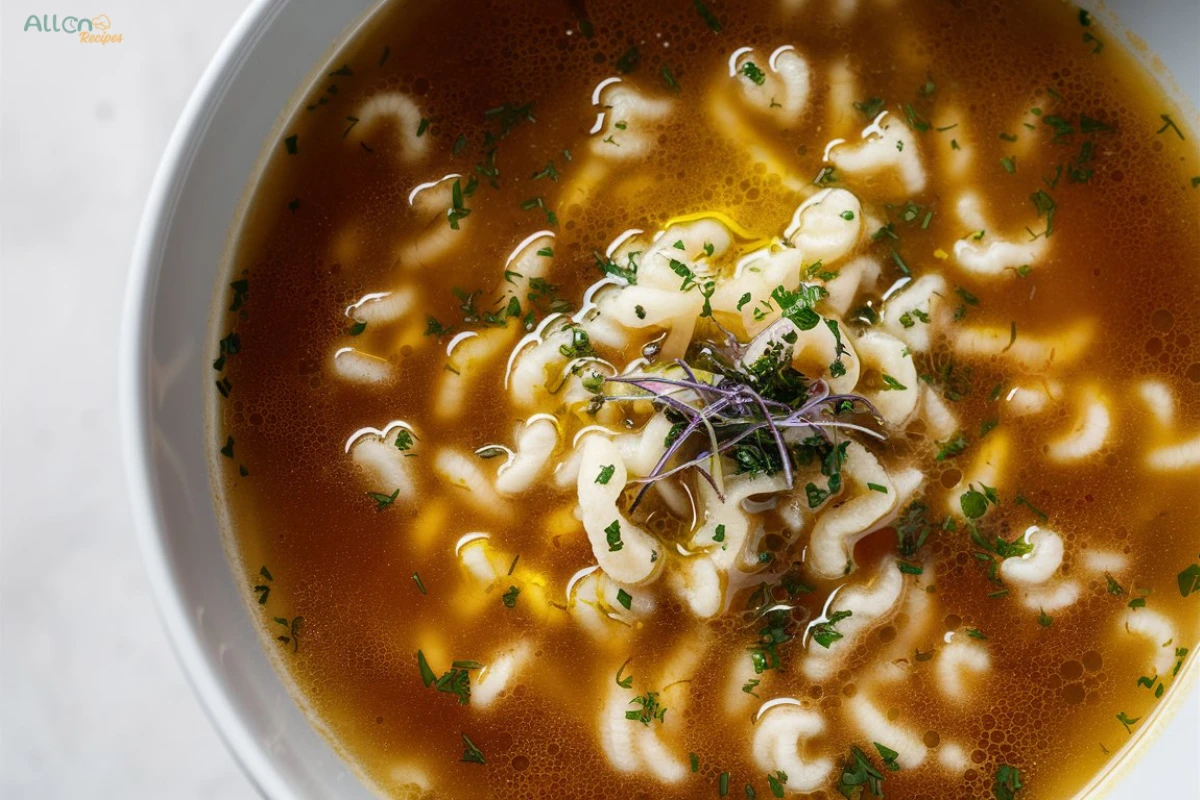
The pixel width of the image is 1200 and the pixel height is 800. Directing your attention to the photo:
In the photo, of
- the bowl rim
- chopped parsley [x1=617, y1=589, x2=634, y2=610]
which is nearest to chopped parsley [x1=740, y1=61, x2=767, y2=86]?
the bowl rim

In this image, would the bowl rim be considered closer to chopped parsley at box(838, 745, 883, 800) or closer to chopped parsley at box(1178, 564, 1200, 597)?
chopped parsley at box(838, 745, 883, 800)

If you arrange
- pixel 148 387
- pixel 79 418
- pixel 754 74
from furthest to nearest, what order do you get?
pixel 79 418 → pixel 754 74 → pixel 148 387

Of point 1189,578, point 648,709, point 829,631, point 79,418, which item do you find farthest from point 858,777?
point 79,418

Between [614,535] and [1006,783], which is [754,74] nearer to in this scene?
[614,535]

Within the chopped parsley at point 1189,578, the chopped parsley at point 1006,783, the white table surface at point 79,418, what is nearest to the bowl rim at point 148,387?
the white table surface at point 79,418

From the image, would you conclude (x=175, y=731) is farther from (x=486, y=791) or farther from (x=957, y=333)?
(x=957, y=333)

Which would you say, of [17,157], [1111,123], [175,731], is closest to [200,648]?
[175,731]
